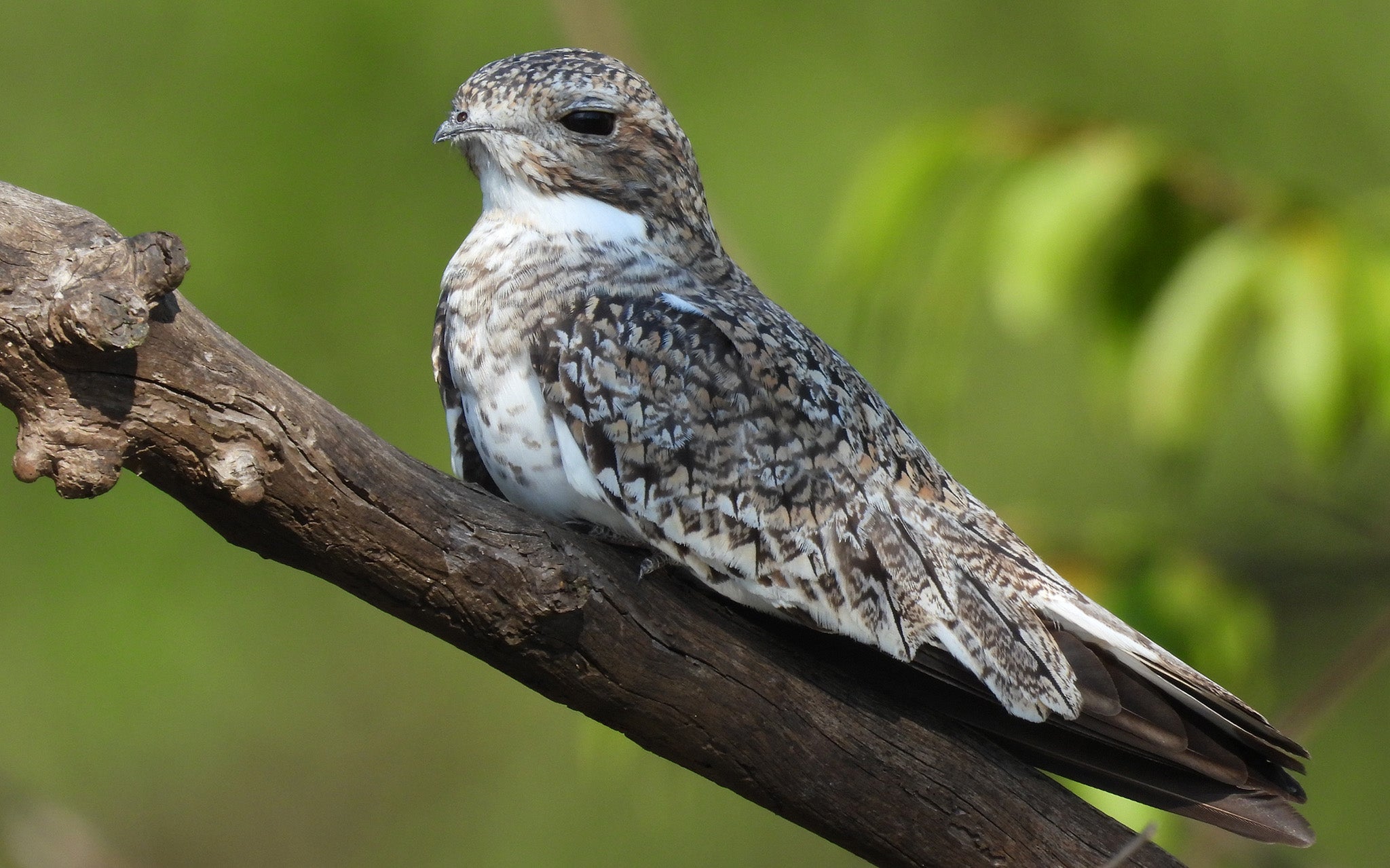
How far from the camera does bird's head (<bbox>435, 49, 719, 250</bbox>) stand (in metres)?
1.98

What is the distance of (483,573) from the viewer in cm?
150

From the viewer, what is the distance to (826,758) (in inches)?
66.0

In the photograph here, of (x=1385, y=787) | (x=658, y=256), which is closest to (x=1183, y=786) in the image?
(x=658, y=256)

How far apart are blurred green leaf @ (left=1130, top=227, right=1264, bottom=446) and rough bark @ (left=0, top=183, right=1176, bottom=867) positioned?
826mm

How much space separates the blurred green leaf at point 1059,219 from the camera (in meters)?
2.27

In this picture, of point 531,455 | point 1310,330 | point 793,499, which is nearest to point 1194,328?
point 1310,330

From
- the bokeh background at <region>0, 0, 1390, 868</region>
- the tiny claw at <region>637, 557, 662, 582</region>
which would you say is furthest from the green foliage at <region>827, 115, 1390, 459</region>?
the bokeh background at <region>0, 0, 1390, 868</region>

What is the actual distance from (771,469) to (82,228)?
917 millimetres

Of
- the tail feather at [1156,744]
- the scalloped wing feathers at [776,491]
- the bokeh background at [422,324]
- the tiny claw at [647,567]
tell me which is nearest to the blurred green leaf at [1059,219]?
the scalloped wing feathers at [776,491]

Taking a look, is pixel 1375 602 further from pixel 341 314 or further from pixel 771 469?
pixel 341 314

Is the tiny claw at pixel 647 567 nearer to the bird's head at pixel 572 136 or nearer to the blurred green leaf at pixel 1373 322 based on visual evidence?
the bird's head at pixel 572 136

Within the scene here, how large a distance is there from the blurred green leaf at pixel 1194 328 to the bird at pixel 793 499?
513mm

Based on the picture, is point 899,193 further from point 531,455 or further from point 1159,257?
point 531,455

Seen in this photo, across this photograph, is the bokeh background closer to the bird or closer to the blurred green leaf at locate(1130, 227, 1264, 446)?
the blurred green leaf at locate(1130, 227, 1264, 446)
